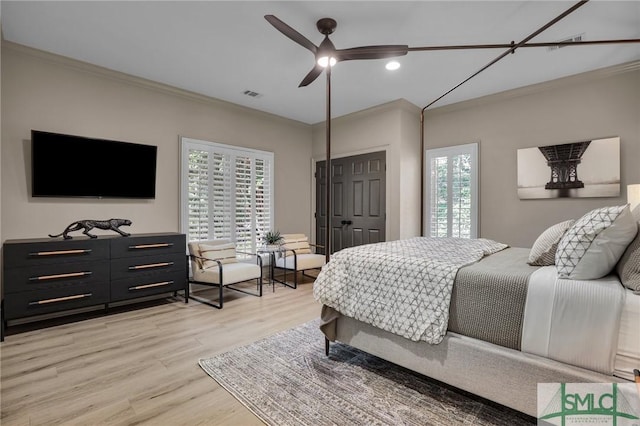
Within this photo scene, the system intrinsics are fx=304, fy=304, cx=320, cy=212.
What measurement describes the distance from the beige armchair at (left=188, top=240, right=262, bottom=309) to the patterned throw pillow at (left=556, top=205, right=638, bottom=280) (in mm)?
3341

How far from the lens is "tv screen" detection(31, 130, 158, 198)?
3.24 m

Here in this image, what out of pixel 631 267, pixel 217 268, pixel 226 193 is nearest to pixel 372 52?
pixel 631 267

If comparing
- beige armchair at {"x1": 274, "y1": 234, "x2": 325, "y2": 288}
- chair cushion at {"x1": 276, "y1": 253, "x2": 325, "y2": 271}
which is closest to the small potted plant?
beige armchair at {"x1": 274, "y1": 234, "x2": 325, "y2": 288}

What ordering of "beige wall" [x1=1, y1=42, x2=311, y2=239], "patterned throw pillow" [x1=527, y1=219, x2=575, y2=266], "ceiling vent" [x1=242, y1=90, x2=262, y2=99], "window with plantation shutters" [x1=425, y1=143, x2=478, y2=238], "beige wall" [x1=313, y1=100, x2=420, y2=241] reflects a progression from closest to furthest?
"patterned throw pillow" [x1=527, y1=219, x2=575, y2=266] → "beige wall" [x1=1, y1=42, x2=311, y2=239] → "ceiling vent" [x1=242, y1=90, x2=262, y2=99] → "window with plantation shutters" [x1=425, y1=143, x2=478, y2=238] → "beige wall" [x1=313, y1=100, x2=420, y2=241]

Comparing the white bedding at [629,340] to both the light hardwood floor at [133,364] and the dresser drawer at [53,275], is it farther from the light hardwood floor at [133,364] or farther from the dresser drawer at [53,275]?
the dresser drawer at [53,275]

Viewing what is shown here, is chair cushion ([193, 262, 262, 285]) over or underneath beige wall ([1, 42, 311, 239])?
underneath

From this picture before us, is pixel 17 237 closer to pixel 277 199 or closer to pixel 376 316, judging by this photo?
pixel 277 199

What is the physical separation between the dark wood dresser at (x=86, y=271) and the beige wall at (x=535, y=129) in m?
4.37

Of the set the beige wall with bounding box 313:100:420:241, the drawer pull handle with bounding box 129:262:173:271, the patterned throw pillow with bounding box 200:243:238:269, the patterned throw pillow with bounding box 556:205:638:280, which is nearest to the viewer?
the patterned throw pillow with bounding box 556:205:638:280

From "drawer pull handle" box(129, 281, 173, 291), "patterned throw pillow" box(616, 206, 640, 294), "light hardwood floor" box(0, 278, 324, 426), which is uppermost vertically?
"patterned throw pillow" box(616, 206, 640, 294)

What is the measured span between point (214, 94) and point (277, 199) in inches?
78.2

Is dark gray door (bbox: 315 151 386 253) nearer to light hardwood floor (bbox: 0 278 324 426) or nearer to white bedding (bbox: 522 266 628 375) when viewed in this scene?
light hardwood floor (bbox: 0 278 324 426)

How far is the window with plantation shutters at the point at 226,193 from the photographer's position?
4.43m

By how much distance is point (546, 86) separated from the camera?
13.1ft
